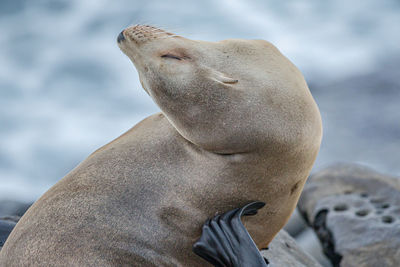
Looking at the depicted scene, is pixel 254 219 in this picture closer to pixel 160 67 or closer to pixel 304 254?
pixel 160 67

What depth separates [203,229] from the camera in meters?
1.96

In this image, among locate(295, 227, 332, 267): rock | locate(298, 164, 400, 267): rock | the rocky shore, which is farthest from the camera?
locate(295, 227, 332, 267): rock

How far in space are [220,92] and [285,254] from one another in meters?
1.56

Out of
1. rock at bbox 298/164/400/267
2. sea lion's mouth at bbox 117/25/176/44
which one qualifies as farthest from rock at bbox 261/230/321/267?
sea lion's mouth at bbox 117/25/176/44

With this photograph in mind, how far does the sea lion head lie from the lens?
1.91 metres

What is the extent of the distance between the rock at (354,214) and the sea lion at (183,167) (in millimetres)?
1620

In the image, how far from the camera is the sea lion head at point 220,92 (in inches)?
75.1

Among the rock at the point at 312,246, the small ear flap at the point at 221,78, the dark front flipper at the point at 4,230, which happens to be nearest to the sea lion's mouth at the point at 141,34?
the small ear flap at the point at 221,78

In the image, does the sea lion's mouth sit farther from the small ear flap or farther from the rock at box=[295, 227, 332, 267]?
the rock at box=[295, 227, 332, 267]

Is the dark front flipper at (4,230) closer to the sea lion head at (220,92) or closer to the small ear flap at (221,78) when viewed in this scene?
the sea lion head at (220,92)

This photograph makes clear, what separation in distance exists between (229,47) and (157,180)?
60 centimetres

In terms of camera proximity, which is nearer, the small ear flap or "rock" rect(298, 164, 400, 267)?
the small ear flap

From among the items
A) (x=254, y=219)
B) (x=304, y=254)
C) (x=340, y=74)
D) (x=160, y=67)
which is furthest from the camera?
(x=340, y=74)

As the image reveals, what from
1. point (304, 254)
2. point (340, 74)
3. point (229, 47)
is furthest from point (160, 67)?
point (340, 74)
